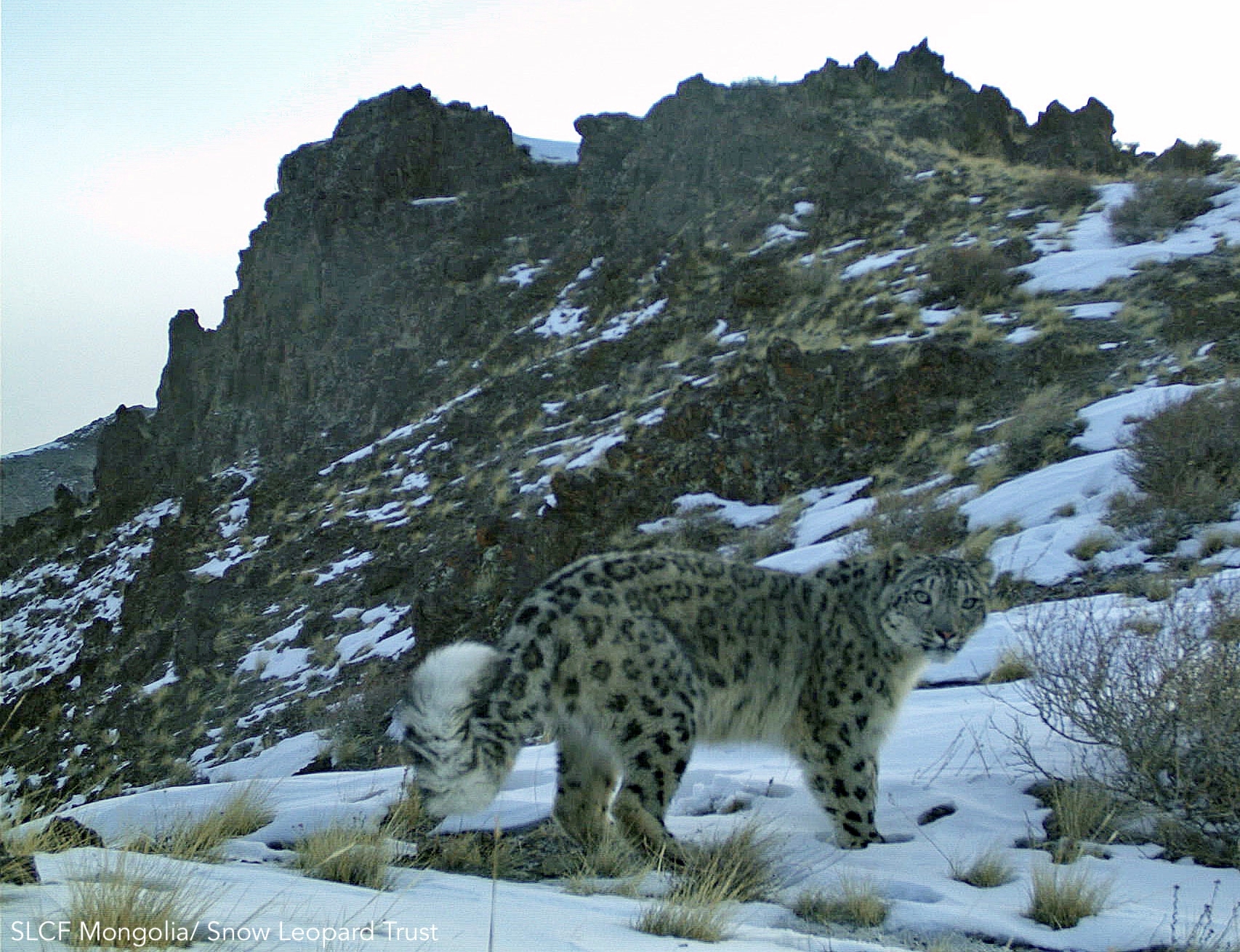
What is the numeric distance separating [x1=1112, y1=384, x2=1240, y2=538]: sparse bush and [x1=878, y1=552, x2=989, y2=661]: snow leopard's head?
18.0ft

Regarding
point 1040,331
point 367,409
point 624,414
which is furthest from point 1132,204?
point 367,409

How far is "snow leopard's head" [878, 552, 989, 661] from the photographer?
241 inches

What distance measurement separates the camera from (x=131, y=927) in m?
3.04

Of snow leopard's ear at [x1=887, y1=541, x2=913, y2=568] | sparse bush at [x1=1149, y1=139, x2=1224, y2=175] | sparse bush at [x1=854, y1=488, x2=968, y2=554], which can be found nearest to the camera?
snow leopard's ear at [x1=887, y1=541, x2=913, y2=568]

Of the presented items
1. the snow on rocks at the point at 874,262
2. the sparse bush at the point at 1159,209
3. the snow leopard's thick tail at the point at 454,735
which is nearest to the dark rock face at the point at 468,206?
the snow on rocks at the point at 874,262

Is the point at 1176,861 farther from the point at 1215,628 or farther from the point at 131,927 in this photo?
the point at 131,927

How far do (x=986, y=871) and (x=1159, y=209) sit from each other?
22.6 m

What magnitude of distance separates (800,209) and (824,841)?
27.7 metres

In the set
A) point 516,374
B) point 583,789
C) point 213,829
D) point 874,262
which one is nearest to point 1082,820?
point 583,789

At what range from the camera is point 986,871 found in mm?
4945

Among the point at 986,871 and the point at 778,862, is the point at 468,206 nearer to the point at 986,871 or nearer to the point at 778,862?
the point at 778,862

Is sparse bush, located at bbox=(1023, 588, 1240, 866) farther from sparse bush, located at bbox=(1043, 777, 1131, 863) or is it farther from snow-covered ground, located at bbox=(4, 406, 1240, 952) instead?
snow-covered ground, located at bbox=(4, 406, 1240, 952)

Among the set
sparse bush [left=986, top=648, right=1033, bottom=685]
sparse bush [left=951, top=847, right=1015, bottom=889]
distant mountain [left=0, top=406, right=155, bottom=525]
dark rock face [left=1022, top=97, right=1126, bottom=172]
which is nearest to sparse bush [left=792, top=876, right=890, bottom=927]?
sparse bush [left=951, top=847, right=1015, bottom=889]

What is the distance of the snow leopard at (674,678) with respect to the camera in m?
5.04
